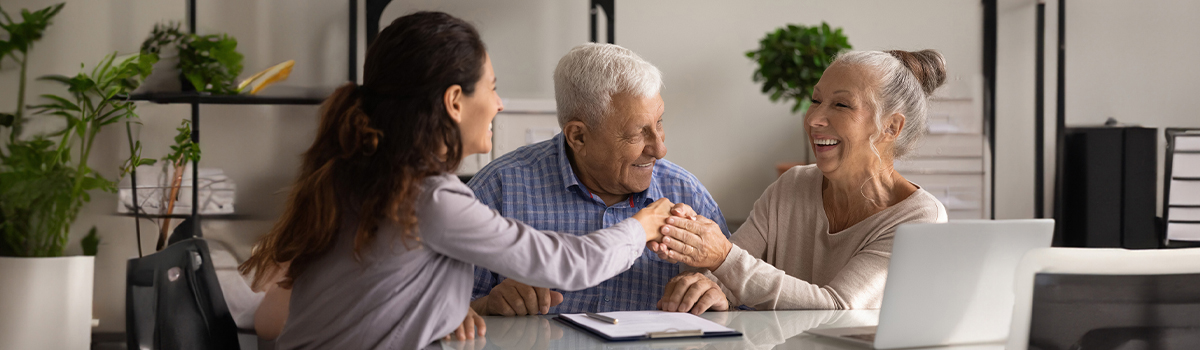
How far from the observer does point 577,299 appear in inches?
67.9

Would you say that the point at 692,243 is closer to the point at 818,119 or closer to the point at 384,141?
the point at 818,119

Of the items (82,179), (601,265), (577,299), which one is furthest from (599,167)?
(82,179)

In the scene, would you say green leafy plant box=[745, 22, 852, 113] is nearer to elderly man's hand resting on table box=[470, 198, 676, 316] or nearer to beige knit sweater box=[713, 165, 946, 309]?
beige knit sweater box=[713, 165, 946, 309]

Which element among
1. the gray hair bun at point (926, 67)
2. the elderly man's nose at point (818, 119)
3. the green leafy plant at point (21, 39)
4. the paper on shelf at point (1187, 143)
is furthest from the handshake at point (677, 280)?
the paper on shelf at point (1187, 143)

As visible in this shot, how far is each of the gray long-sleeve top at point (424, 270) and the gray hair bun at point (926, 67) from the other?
3.01 feet

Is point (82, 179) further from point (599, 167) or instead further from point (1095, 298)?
point (1095, 298)

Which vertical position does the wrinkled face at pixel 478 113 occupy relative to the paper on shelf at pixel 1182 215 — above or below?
above

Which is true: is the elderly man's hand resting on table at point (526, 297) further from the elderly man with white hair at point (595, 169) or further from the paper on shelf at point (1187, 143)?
the paper on shelf at point (1187, 143)

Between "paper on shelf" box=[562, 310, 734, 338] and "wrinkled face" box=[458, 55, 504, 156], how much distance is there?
0.32 meters

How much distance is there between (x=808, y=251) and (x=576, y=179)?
0.52 metres

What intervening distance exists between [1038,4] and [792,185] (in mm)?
2387

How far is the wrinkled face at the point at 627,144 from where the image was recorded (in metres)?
1.69

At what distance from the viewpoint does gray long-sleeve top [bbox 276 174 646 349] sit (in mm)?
1032

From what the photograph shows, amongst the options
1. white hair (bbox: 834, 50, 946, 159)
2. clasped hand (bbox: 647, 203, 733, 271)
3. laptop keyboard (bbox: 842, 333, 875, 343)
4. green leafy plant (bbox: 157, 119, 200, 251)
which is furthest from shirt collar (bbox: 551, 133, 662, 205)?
green leafy plant (bbox: 157, 119, 200, 251)
